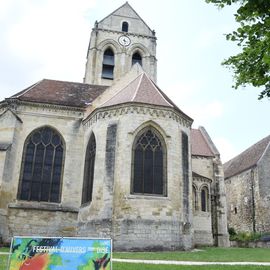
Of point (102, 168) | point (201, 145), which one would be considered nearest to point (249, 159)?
point (201, 145)

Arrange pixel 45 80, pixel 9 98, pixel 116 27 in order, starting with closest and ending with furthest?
pixel 9 98
pixel 45 80
pixel 116 27

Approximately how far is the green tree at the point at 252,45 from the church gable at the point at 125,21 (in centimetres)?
2665

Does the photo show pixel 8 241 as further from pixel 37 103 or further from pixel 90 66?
pixel 90 66

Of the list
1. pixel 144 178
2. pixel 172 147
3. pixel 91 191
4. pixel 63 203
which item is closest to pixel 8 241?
pixel 63 203

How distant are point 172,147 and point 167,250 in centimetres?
503

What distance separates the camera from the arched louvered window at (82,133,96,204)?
17562mm

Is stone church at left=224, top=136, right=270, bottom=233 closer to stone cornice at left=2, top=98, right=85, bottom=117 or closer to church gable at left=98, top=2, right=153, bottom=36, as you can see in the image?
church gable at left=98, top=2, right=153, bottom=36

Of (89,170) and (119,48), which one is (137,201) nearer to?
(89,170)

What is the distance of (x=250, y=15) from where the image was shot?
662cm

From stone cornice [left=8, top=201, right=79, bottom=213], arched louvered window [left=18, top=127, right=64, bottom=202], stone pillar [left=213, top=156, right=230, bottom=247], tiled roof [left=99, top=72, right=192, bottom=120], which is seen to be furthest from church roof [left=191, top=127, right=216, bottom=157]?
stone cornice [left=8, top=201, right=79, bottom=213]

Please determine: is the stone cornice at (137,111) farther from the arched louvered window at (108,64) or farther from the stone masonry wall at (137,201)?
the arched louvered window at (108,64)

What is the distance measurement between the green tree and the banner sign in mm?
4581

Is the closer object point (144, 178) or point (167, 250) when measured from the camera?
point (167, 250)

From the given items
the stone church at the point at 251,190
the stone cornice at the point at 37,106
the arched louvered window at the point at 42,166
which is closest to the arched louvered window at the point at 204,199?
the stone church at the point at 251,190
